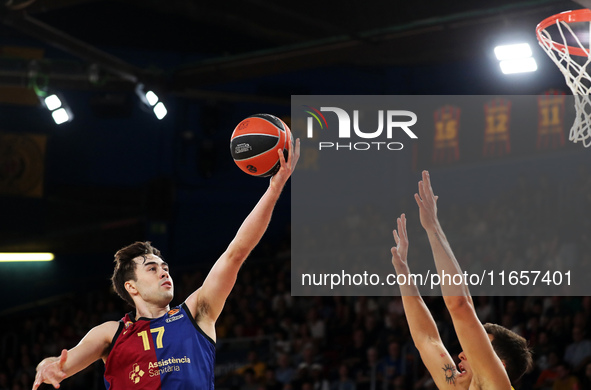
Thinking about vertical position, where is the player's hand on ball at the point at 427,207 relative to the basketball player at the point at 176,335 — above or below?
above

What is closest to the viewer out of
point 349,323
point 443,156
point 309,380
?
point 309,380

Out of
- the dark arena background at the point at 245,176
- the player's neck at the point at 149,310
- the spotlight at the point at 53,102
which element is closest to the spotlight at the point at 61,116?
the spotlight at the point at 53,102

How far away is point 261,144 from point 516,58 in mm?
5350

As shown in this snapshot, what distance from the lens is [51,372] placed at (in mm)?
3176

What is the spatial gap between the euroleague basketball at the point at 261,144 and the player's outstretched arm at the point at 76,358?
1.14m

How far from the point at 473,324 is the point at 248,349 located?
27.6 ft

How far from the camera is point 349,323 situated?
11.0 metres

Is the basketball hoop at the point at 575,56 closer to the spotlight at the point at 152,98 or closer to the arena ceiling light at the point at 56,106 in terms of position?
the spotlight at the point at 152,98

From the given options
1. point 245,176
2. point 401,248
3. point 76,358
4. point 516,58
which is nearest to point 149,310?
point 76,358

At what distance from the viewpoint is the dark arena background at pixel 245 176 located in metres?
9.55

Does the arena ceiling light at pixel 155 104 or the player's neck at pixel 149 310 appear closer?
the player's neck at pixel 149 310

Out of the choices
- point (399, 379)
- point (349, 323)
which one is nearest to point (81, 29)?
point (349, 323)

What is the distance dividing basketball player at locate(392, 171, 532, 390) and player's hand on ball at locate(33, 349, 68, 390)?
1.73m

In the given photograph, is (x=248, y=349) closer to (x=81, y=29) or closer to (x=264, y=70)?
(x=264, y=70)
